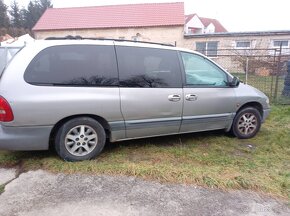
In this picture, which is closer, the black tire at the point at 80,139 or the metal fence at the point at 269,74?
the black tire at the point at 80,139

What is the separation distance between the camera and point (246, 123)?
5137mm

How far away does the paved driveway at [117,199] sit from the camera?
285 centimetres

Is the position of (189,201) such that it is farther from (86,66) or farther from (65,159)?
(86,66)

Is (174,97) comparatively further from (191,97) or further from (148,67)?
(148,67)

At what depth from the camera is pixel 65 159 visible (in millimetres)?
3854

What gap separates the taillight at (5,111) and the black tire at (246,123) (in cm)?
364

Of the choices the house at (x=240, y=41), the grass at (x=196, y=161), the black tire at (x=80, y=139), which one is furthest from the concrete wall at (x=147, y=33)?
the black tire at (x=80, y=139)

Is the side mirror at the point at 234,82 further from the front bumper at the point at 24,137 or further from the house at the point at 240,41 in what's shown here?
the house at the point at 240,41

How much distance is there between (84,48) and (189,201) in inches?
94.2

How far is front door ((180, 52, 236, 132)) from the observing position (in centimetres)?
449

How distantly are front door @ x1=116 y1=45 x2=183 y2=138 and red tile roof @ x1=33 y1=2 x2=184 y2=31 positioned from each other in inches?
765

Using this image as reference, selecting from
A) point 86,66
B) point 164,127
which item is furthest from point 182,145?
point 86,66

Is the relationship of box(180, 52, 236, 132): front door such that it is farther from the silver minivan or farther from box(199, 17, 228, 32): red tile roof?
box(199, 17, 228, 32): red tile roof

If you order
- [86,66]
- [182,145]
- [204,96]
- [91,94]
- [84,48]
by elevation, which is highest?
[84,48]
